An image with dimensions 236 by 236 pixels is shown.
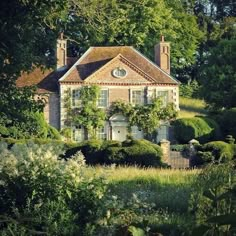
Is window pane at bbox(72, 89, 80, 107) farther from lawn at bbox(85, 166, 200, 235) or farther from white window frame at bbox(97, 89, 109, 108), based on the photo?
lawn at bbox(85, 166, 200, 235)

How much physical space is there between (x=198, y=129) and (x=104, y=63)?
10374 millimetres

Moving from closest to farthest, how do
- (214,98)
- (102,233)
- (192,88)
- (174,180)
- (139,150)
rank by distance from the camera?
1. (102,233)
2. (174,180)
3. (139,150)
4. (214,98)
5. (192,88)

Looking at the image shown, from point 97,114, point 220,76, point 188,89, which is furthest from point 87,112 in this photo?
point 188,89

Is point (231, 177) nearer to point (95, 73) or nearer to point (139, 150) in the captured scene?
point (139, 150)

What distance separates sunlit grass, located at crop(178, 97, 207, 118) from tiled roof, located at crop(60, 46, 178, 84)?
884cm

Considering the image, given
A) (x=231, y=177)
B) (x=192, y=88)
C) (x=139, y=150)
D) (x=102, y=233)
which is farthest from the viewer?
(x=192, y=88)

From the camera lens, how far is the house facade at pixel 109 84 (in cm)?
4812

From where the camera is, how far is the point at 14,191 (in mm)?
8273

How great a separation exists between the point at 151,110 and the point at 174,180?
3221 centimetres

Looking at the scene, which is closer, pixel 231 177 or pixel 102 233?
pixel 231 177

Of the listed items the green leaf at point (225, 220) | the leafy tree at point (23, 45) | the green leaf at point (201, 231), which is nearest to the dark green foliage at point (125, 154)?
the leafy tree at point (23, 45)

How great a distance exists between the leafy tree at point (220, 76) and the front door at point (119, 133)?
646 centimetres

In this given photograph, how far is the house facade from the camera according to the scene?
1895 inches

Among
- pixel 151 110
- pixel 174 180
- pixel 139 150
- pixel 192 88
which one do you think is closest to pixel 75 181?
pixel 174 180
